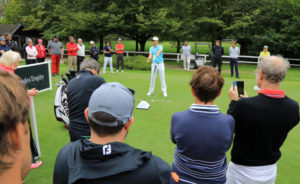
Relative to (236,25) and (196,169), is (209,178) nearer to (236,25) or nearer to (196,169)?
(196,169)

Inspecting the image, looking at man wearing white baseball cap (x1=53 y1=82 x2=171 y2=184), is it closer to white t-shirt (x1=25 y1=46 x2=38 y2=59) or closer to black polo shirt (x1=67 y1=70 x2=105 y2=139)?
black polo shirt (x1=67 y1=70 x2=105 y2=139)

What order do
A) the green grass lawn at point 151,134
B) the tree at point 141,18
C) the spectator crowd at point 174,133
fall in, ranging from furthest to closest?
the tree at point 141,18 → the green grass lawn at point 151,134 → the spectator crowd at point 174,133

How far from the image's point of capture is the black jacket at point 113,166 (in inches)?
52.3

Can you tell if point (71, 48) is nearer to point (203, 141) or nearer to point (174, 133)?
point (174, 133)

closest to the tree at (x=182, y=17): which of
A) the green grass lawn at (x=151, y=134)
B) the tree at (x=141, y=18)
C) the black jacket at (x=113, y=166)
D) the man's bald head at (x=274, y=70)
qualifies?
the tree at (x=141, y=18)

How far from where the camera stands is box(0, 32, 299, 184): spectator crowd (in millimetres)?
1072

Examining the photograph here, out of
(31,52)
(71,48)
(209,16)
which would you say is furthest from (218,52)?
(209,16)

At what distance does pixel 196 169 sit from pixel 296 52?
26.1 metres

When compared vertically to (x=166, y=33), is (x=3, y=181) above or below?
below

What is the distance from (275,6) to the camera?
25.0 metres

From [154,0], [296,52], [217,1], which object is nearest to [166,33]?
[154,0]

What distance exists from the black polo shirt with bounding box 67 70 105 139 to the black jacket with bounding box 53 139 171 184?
2.18 meters

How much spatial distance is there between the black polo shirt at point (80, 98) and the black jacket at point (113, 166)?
218cm

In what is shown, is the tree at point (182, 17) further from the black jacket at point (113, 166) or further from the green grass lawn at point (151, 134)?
the black jacket at point (113, 166)
